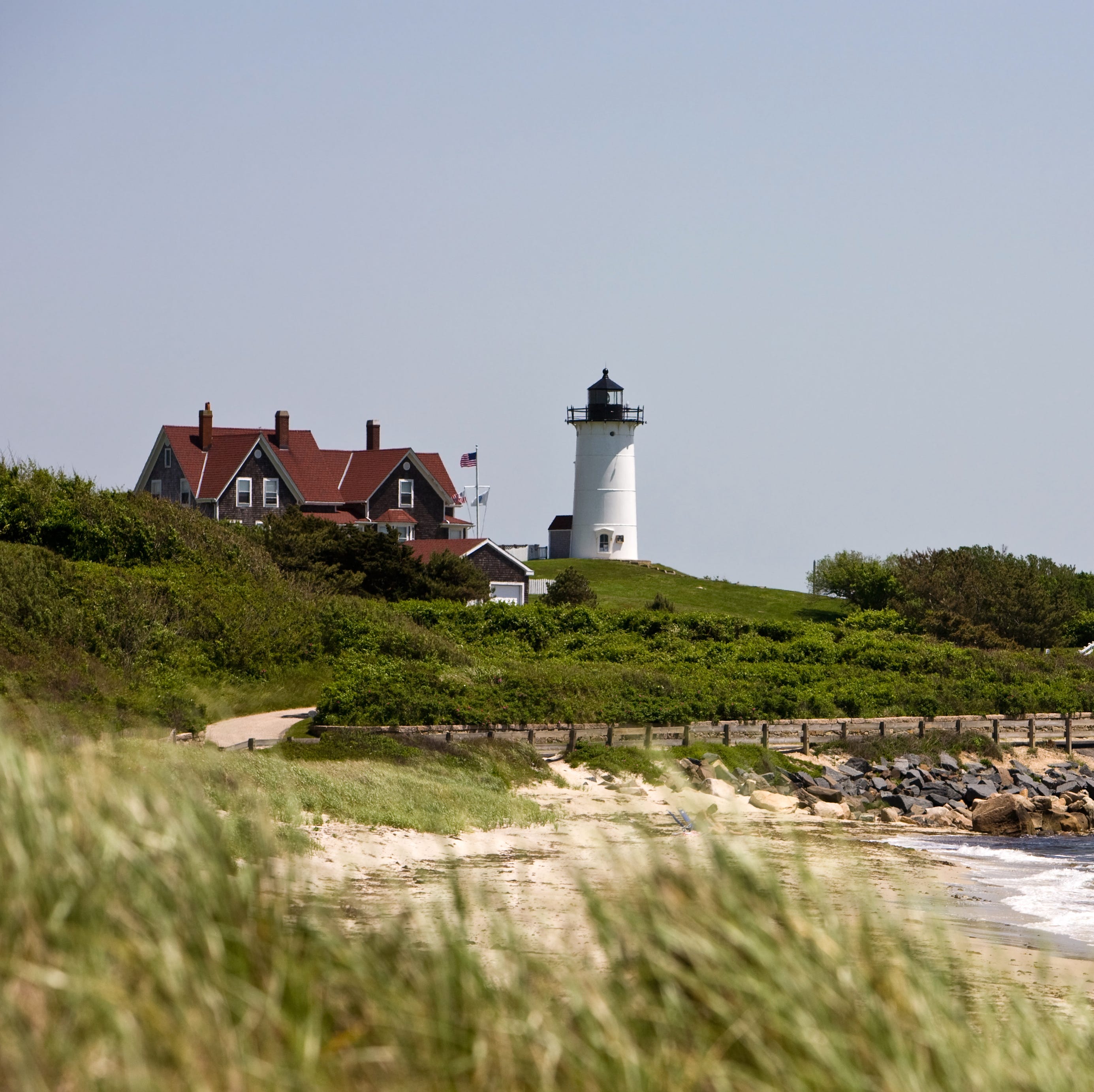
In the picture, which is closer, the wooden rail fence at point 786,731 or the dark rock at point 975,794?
the wooden rail fence at point 786,731

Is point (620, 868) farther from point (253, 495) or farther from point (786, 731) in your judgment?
point (253, 495)

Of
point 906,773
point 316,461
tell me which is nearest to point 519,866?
point 906,773

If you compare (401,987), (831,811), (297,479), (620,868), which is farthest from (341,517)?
(401,987)

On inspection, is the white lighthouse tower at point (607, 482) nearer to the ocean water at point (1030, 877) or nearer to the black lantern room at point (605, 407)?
the black lantern room at point (605, 407)

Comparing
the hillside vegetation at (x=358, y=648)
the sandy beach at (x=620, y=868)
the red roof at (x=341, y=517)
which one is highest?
the red roof at (x=341, y=517)

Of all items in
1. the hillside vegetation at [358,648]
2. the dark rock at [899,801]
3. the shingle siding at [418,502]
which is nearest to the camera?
the dark rock at [899,801]

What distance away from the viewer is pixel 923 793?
2577 cm

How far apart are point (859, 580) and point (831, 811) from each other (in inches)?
1745

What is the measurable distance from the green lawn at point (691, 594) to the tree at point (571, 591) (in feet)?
16.6

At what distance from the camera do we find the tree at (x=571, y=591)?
171 ft

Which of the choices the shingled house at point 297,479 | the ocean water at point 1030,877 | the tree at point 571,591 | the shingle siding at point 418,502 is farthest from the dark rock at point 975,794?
the shingle siding at point 418,502

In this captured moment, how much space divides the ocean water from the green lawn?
36.9 m

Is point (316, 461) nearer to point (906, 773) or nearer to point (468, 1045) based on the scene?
point (906, 773)

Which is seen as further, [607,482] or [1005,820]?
[607,482]
